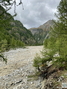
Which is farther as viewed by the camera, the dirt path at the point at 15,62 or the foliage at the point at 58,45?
the dirt path at the point at 15,62

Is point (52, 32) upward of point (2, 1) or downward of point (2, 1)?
downward

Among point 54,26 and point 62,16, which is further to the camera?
point 54,26

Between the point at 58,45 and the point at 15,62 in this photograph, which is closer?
the point at 58,45

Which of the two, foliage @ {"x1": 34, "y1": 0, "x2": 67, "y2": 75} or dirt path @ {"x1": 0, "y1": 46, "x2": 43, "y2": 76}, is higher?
foliage @ {"x1": 34, "y1": 0, "x2": 67, "y2": 75}

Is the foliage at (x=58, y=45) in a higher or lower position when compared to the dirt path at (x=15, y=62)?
higher

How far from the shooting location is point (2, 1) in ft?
20.9

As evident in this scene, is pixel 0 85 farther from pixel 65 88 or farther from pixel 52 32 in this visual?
pixel 52 32

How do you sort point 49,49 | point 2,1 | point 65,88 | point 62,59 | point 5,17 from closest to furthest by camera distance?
point 65,88 → point 2,1 → point 5,17 → point 62,59 → point 49,49

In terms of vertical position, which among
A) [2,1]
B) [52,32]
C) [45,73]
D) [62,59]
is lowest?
[45,73]

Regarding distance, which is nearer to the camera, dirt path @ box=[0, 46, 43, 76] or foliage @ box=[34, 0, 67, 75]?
foliage @ box=[34, 0, 67, 75]

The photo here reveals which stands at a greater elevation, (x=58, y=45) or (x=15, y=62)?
(x=58, y=45)

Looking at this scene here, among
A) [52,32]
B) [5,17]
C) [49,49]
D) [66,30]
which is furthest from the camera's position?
[52,32]

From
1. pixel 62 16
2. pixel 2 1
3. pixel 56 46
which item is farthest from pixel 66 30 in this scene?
pixel 2 1

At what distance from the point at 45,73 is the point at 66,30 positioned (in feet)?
18.3
